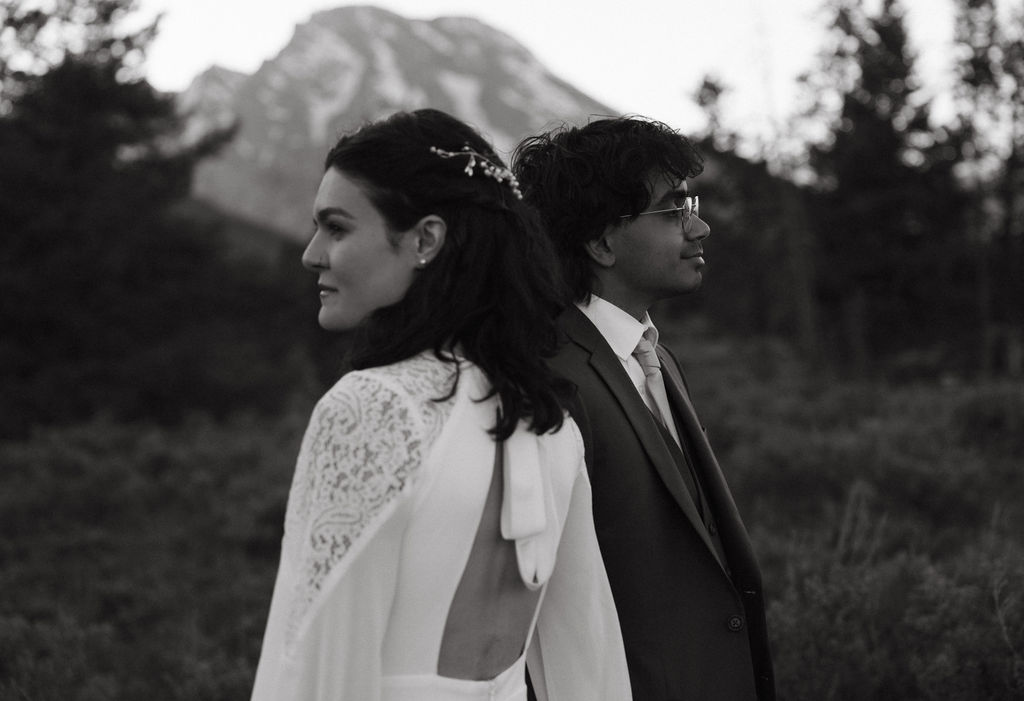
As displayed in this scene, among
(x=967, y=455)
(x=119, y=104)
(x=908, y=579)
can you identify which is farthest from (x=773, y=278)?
(x=908, y=579)

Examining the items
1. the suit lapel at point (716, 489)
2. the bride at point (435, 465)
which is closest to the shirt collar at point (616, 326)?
the suit lapel at point (716, 489)

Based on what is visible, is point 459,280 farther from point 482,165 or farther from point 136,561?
point 136,561

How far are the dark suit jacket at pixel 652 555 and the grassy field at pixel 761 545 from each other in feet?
5.01

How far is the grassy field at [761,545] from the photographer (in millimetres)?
4215

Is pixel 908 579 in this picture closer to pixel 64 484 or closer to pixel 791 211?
pixel 64 484

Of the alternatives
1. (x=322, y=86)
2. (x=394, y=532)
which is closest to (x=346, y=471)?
(x=394, y=532)

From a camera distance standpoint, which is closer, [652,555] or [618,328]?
[652,555]

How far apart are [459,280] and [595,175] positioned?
3.09 ft

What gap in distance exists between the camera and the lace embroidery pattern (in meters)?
1.65

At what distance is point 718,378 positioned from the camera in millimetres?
20703

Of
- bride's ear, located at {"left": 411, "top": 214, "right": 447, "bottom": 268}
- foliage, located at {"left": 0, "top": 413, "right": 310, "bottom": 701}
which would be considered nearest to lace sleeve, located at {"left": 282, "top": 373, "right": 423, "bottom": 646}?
bride's ear, located at {"left": 411, "top": 214, "right": 447, "bottom": 268}

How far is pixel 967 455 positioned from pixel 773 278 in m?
22.0

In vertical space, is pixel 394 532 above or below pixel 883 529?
above

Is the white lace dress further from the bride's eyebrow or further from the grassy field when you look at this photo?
the grassy field
